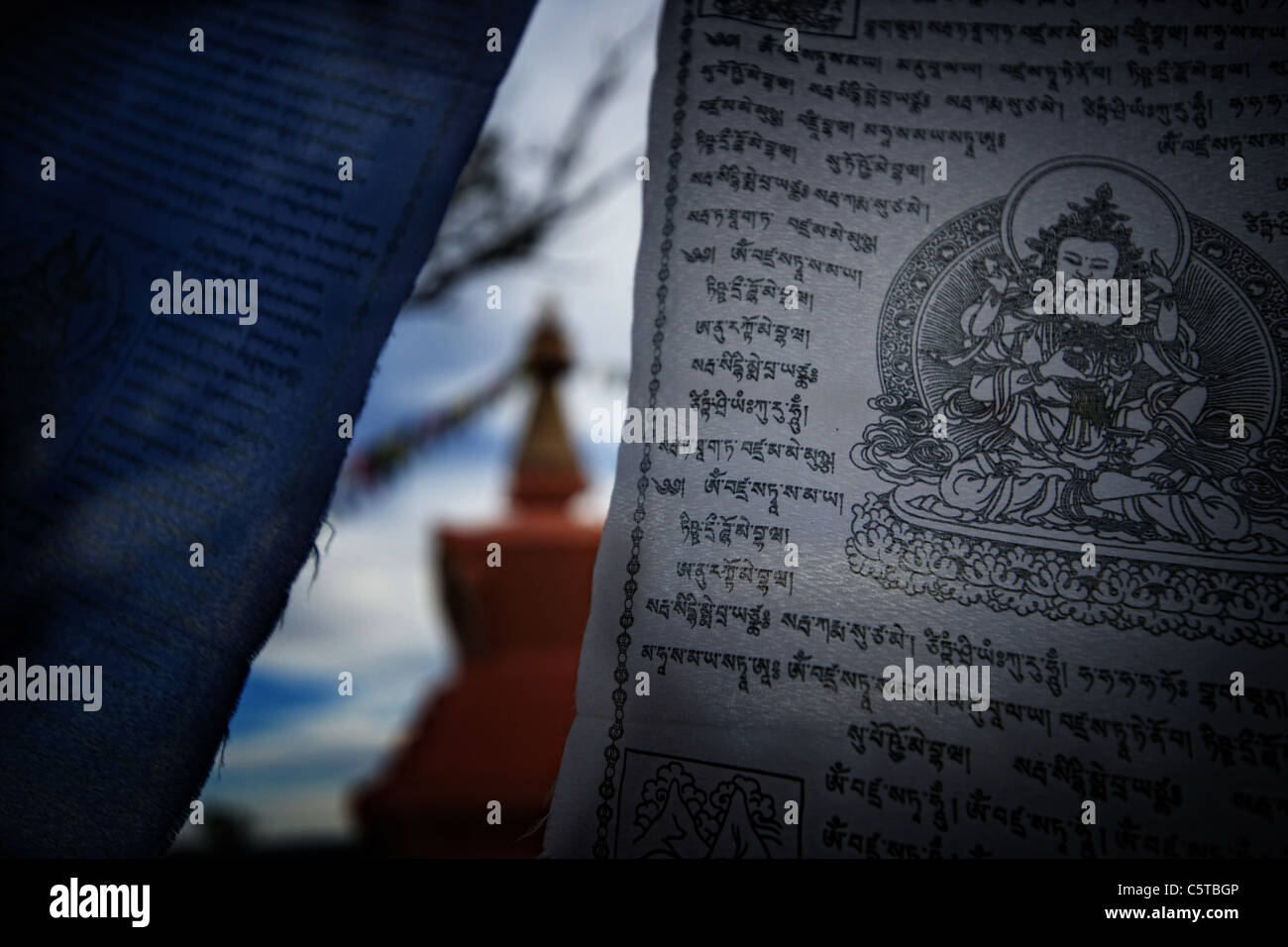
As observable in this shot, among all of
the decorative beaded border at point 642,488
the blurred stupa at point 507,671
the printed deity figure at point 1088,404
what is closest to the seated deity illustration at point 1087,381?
the printed deity figure at point 1088,404

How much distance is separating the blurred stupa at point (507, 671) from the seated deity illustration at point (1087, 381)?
210cm

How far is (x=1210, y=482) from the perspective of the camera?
0.81m

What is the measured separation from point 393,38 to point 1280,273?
1241 mm

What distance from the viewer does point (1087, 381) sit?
857mm

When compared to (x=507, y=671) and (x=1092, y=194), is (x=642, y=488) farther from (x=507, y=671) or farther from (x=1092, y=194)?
(x=507, y=671)

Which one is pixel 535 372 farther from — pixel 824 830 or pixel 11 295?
pixel 824 830

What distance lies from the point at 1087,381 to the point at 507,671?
118 inches

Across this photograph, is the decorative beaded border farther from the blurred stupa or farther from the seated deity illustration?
the blurred stupa

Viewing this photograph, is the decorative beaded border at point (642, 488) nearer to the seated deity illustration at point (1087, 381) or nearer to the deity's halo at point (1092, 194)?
the seated deity illustration at point (1087, 381)

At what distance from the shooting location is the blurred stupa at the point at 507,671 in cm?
287

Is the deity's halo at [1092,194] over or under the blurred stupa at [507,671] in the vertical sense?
over

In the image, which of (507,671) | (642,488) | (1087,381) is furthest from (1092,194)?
(507,671)

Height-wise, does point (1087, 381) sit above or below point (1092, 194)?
below

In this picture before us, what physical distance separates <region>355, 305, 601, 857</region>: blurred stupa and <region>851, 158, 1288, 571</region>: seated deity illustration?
210 centimetres
